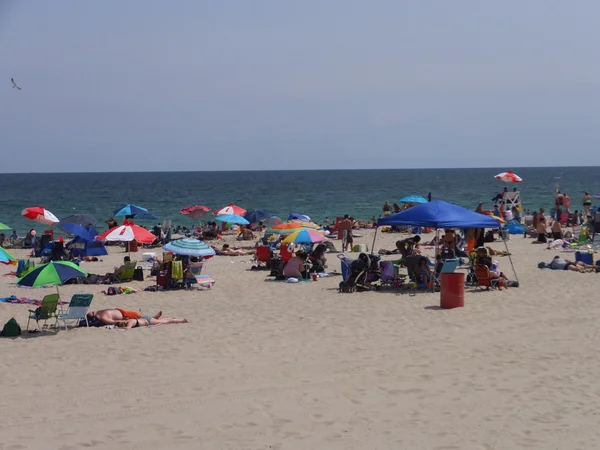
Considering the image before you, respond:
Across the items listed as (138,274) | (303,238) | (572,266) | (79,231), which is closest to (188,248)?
(138,274)

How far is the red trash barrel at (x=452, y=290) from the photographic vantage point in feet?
40.2

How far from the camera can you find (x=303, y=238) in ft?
53.5

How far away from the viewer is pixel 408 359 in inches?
354

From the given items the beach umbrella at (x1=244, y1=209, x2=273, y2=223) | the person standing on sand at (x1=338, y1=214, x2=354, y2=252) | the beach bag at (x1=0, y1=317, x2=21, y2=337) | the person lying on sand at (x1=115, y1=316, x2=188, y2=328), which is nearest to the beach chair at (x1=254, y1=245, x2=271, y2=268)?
the person standing on sand at (x1=338, y1=214, x2=354, y2=252)

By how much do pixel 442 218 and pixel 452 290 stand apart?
7.93 ft

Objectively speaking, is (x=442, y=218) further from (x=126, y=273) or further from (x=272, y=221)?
(x=272, y=221)

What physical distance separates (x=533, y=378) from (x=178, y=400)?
3.71m

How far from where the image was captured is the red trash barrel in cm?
1225

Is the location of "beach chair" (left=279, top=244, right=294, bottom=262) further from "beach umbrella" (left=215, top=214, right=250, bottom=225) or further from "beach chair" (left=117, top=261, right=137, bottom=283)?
"beach umbrella" (left=215, top=214, right=250, bottom=225)

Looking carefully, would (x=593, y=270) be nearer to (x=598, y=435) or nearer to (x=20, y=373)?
(x=598, y=435)

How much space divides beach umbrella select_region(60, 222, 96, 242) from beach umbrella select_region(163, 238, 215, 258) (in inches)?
224

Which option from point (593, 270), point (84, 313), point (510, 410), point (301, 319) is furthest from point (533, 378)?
point (593, 270)

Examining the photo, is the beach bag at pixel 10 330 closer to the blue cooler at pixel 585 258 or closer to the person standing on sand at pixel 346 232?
the blue cooler at pixel 585 258

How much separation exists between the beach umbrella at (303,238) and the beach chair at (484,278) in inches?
143
